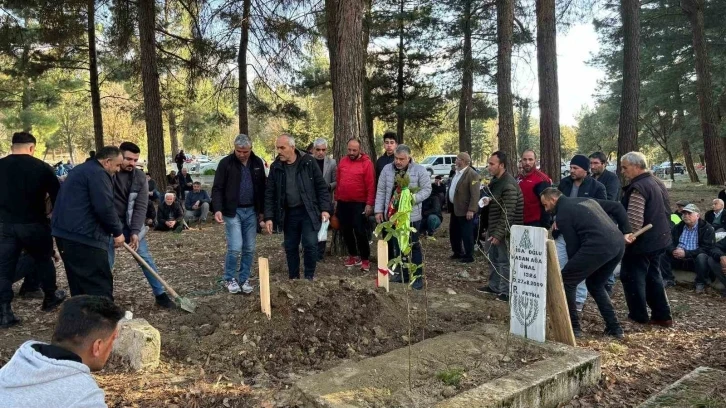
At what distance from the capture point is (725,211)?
7457 millimetres

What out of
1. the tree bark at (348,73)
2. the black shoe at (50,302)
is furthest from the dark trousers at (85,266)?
the tree bark at (348,73)

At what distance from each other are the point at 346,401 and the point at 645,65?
24.5m

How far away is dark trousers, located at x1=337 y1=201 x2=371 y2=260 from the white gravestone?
2.76 meters

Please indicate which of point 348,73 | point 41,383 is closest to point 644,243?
point 348,73

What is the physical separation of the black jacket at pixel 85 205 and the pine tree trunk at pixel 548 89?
10059 mm

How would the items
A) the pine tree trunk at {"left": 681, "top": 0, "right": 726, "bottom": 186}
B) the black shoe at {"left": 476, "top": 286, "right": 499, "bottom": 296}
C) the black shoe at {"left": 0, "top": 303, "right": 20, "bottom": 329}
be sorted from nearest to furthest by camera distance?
1. the black shoe at {"left": 0, "top": 303, "right": 20, "bottom": 329}
2. the black shoe at {"left": 476, "top": 286, "right": 499, "bottom": 296}
3. the pine tree trunk at {"left": 681, "top": 0, "right": 726, "bottom": 186}

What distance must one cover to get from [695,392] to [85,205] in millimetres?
4708

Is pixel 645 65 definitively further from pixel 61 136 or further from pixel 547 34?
pixel 61 136

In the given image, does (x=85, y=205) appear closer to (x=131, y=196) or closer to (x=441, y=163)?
(x=131, y=196)

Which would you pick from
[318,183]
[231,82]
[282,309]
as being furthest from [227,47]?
[282,309]

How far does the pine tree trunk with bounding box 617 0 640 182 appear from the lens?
12.3m

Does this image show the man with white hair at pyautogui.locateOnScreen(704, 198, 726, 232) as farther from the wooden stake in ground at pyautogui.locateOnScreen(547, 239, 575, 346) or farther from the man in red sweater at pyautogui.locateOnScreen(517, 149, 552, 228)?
the wooden stake in ground at pyautogui.locateOnScreen(547, 239, 575, 346)

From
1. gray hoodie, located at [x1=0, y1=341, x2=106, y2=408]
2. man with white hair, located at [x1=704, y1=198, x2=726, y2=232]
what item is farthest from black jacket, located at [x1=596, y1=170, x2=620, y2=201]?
gray hoodie, located at [x1=0, y1=341, x2=106, y2=408]

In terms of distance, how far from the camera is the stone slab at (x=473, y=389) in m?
2.98
